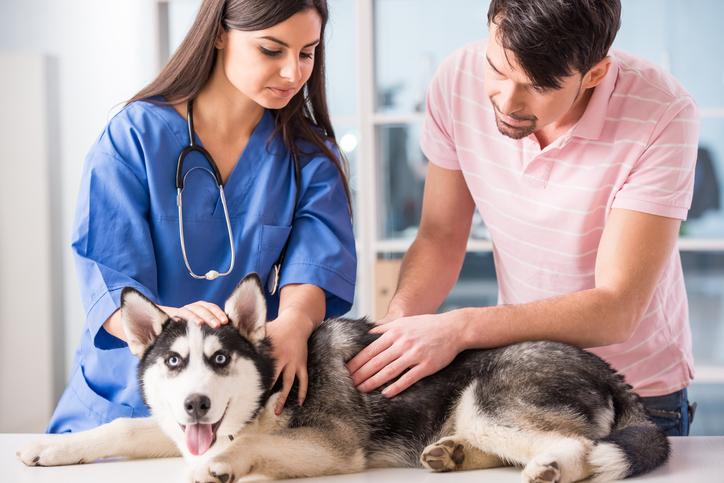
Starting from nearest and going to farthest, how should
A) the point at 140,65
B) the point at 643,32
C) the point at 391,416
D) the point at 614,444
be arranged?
the point at 614,444
the point at 391,416
the point at 643,32
the point at 140,65

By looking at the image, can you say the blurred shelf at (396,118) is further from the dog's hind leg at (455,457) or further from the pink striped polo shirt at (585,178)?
the dog's hind leg at (455,457)

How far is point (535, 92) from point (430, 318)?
1.59ft

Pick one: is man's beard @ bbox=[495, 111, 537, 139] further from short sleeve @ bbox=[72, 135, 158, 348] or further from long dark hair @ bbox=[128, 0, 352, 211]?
short sleeve @ bbox=[72, 135, 158, 348]

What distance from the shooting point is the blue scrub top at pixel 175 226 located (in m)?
1.47

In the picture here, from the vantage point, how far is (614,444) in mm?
1166

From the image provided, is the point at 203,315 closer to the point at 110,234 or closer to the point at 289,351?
the point at 289,351

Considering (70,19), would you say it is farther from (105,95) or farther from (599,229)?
(599,229)

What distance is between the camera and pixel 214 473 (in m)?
1.09

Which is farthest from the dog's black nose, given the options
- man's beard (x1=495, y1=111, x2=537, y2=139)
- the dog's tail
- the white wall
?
the white wall

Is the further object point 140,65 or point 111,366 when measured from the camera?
point 140,65

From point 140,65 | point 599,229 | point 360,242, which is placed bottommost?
point 360,242

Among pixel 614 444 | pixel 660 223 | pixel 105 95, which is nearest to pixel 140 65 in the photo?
pixel 105 95

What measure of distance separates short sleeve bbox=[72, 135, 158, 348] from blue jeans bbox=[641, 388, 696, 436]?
3.43 feet

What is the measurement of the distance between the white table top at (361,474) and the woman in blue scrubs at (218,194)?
0.78 ft
